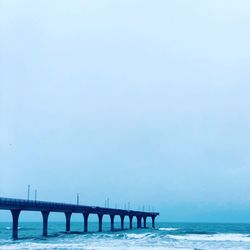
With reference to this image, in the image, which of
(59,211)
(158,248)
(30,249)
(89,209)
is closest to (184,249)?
(158,248)

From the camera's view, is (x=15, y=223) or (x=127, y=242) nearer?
(x=127, y=242)

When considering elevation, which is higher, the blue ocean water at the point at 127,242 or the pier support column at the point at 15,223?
the pier support column at the point at 15,223

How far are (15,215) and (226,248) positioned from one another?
83.4ft

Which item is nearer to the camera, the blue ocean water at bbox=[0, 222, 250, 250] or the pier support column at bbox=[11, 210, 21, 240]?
the blue ocean water at bbox=[0, 222, 250, 250]

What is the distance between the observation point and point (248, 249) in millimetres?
47281

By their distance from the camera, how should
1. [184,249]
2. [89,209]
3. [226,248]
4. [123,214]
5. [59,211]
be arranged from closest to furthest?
[184,249] < [226,248] < [59,211] < [89,209] < [123,214]

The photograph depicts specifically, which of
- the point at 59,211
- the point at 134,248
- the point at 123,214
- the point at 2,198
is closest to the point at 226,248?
the point at 134,248

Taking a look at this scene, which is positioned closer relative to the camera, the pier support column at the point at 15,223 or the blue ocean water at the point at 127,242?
the blue ocean water at the point at 127,242

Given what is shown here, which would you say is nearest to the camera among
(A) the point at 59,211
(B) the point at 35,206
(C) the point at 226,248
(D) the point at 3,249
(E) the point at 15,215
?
(D) the point at 3,249

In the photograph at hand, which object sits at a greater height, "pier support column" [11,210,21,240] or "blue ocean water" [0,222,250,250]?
"pier support column" [11,210,21,240]

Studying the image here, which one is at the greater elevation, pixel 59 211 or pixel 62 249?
pixel 59 211

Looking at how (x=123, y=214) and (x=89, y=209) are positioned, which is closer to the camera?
(x=89, y=209)

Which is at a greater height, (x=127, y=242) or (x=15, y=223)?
(x=15, y=223)

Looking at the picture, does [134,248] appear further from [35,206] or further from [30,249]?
[35,206]
